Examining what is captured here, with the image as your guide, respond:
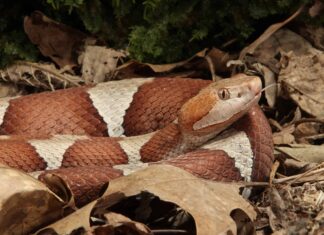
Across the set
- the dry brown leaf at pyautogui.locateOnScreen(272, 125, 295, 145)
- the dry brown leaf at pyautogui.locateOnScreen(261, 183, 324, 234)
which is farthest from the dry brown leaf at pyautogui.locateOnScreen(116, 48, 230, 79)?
the dry brown leaf at pyautogui.locateOnScreen(261, 183, 324, 234)

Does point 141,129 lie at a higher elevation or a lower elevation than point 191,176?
lower

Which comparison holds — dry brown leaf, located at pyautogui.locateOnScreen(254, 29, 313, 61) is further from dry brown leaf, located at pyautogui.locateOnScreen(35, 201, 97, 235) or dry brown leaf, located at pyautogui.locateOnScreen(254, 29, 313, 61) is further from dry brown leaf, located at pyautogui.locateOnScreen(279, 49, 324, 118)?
dry brown leaf, located at pyautogui.locateOnScreen(35, 201, 97, 235)

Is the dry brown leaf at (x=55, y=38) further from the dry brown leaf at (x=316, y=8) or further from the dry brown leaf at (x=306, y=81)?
the dry brown leaf at (x=316, y=8)

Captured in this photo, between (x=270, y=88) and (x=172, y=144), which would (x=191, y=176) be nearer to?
(x=172, y=144)

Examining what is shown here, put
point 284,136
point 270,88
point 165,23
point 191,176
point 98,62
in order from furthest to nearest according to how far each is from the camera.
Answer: point 98,62, point 165,23, point 270,88, point 284,136, point 191,176

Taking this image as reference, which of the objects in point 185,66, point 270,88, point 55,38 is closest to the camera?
point 270,88

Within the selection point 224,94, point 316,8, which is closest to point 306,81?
point 316,8
